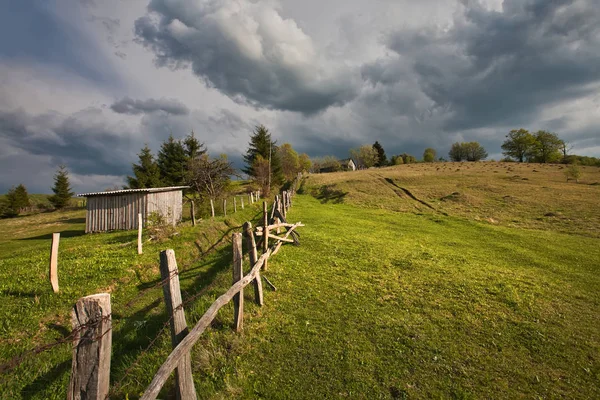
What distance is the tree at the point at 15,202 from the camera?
4572 centimetres

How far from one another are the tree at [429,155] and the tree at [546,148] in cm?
3480

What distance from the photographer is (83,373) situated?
2.96 metres

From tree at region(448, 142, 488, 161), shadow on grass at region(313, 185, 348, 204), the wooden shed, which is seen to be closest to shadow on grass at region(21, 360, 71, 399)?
the wooden shed

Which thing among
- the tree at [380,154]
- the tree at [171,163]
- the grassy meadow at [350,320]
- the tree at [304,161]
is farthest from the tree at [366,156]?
the grassy meadow at [350,320]

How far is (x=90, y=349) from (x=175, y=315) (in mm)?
1258

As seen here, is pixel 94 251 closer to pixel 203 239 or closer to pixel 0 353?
pixel 203 239

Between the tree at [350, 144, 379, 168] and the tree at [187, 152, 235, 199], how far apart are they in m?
74.2

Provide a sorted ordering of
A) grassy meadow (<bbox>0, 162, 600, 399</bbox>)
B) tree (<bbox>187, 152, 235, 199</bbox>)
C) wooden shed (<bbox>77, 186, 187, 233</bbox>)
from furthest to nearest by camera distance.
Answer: tree (<bbox>187, 152, 235, 199</bbox>)
wooden shed (<bbox>77, 186, 187, 233</bbox>)
grassy meadow (<bbox>0, 162, 600, 399</bbox>)

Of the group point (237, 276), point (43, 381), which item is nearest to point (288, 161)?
point (237, 276)

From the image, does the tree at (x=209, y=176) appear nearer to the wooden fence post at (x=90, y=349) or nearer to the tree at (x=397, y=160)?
the wooden fence post at (x=90, y=349)

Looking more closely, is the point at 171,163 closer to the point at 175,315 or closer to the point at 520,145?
the point at 175,315

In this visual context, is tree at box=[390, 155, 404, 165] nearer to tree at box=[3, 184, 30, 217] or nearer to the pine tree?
the pine tree

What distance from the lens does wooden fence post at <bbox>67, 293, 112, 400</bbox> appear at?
2.92 metres

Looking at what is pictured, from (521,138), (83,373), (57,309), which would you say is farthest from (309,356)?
(521,138)
